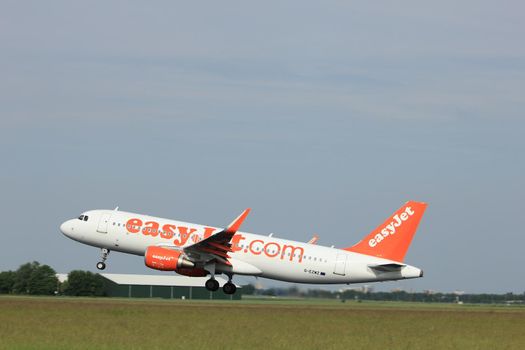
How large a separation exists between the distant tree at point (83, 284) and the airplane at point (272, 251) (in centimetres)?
1290

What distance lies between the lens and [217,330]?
3866 cm

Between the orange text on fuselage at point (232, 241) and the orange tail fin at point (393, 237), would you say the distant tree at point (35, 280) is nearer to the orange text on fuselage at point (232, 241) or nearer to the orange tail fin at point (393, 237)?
the orange text on fuselage at point (232, 241)

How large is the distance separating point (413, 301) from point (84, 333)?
57624 mm

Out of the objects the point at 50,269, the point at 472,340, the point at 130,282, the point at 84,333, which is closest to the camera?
the point at 84,333

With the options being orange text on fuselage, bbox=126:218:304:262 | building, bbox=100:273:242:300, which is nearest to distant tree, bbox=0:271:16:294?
building, bbox=100:273:242:300

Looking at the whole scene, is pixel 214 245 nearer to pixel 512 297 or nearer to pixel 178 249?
pixel 178 249

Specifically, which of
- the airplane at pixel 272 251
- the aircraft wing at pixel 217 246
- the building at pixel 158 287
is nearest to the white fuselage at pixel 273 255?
the airplane at pixel 272 251

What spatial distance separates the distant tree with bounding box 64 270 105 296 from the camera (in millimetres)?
75137

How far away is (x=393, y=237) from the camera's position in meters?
Answer: 62.8

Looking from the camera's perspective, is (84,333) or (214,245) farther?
(214,245)

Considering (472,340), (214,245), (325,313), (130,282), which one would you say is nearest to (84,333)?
(472,340)

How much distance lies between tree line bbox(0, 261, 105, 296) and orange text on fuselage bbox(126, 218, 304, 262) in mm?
15426

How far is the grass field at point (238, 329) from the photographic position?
109ft

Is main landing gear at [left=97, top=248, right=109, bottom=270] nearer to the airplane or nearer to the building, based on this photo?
the airplane
